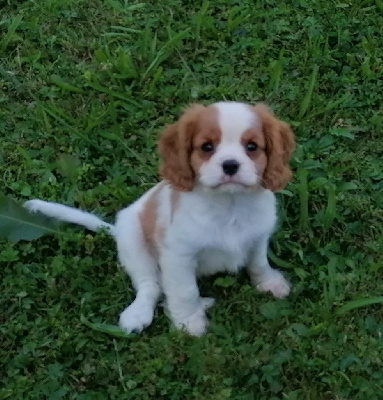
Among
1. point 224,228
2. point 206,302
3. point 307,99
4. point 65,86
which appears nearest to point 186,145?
point 224,228

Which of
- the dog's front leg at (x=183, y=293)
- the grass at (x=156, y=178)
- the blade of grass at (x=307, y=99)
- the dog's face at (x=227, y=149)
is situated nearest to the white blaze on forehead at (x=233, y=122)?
the dog's face at (x=227, y=149)

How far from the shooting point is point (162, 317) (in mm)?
3955

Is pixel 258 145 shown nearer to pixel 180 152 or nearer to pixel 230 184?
pixel 230 184

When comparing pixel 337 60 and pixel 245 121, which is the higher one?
pixel 245 121

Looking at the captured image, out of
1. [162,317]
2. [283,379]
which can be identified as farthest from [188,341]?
[283,379]

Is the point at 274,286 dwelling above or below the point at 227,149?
below

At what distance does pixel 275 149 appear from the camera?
3.50m

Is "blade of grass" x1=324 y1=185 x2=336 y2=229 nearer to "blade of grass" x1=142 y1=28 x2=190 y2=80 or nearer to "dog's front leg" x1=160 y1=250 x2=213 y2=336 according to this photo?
"dog's front leg" x1=160 y1=250 x2=213 y2=336

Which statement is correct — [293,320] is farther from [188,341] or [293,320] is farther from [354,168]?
[354,168]

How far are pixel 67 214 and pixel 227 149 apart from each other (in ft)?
4.04

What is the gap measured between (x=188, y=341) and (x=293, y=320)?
0.51 metres

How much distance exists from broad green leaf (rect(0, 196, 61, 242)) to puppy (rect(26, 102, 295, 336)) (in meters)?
0.08

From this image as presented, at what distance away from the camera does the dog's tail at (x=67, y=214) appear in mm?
4234

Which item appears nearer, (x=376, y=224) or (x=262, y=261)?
(x=262, y=261)
